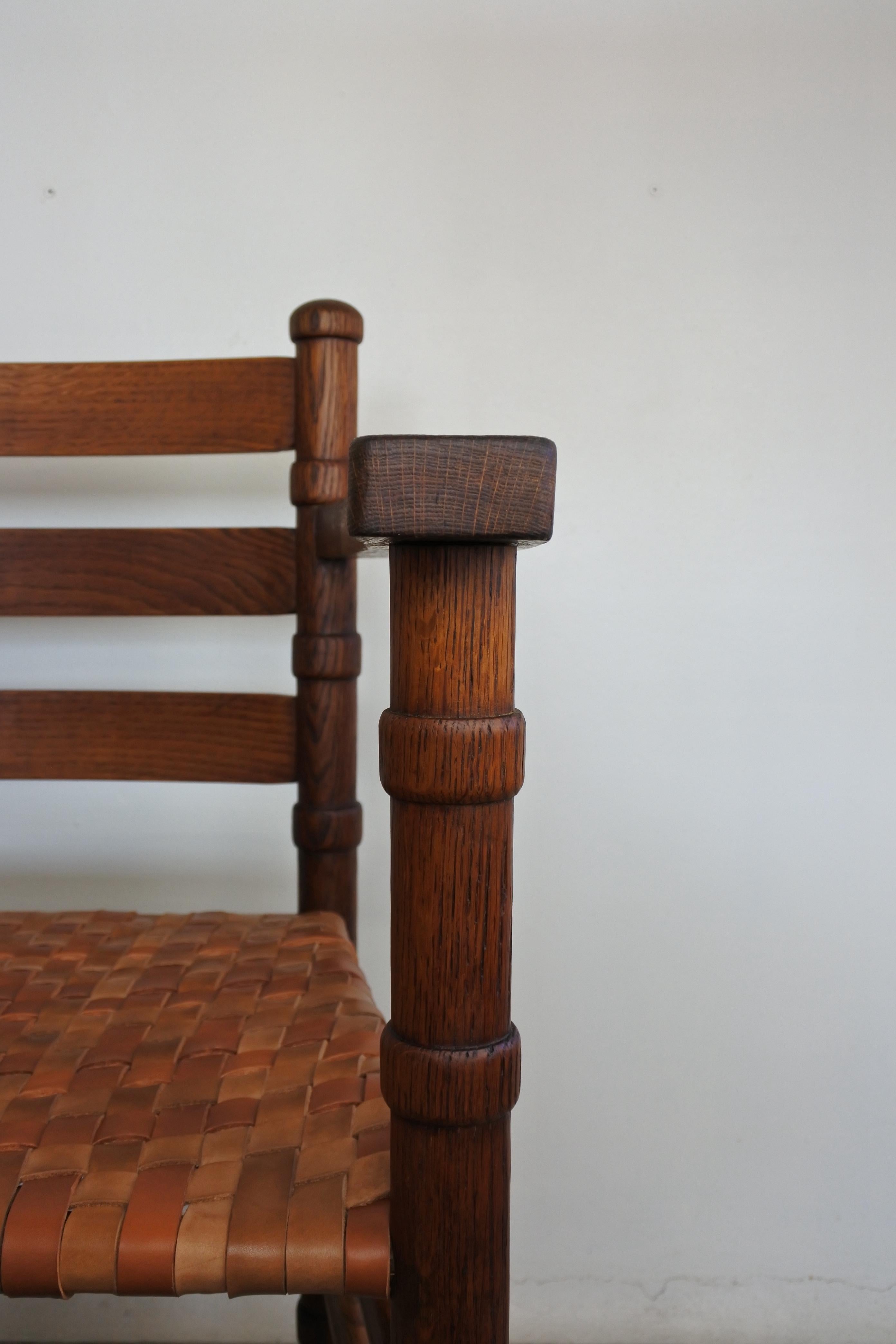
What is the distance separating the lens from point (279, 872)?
114cm

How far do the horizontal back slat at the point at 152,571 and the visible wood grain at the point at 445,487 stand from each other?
0.45m

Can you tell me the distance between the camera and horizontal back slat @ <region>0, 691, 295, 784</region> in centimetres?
79

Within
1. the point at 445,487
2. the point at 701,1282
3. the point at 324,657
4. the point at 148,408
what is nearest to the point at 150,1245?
the point at 445,487

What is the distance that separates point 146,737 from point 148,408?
231 mm

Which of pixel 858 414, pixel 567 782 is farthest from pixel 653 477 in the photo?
pixel 567 782

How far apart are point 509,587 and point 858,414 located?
827 mm

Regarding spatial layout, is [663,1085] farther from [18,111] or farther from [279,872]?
[18,111]

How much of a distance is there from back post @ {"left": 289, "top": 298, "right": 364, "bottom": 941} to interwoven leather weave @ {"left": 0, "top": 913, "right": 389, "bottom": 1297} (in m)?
0.13

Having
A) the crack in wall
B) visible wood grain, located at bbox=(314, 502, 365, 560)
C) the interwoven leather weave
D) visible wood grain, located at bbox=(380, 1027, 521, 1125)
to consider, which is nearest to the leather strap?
the interwoven leather weave

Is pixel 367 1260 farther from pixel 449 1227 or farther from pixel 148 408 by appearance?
pixel 148 408

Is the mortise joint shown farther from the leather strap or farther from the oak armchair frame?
the leather strap

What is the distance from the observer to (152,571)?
0.79 metres

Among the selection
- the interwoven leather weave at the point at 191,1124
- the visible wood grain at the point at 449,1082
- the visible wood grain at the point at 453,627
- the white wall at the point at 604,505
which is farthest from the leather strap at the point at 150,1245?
the white wall at the point at 604,505

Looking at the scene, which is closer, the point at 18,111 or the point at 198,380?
the point at 198,380
